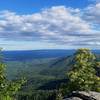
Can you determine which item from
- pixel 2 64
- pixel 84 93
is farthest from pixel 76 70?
pixel 2 64

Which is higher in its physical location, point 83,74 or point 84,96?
point 83,74

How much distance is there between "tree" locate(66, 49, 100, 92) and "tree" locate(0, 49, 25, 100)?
28.9 meters

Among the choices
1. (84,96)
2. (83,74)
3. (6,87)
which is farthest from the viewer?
(83,74)

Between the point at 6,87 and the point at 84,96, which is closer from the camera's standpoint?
the point at 6,87

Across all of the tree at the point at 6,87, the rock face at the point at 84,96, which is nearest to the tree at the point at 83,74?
the rock face at the point at 84,96

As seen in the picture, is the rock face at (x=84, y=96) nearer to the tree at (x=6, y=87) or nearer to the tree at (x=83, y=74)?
the tree at (x=83, y=74)

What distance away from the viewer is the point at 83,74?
190 ft

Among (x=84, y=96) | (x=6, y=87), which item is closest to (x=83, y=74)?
(x=84, y=96)

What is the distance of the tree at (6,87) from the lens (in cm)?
2645

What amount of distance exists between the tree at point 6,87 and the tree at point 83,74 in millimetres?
28911

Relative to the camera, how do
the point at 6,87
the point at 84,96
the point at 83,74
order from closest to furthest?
1. the point at 6,87
2. the point at 84,96
3. the point at 83,74

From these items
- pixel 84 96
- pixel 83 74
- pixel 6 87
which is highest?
pixel 6 87

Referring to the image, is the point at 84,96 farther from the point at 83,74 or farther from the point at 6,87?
the point at 6,87

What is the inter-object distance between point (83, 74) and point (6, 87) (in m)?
32.2
